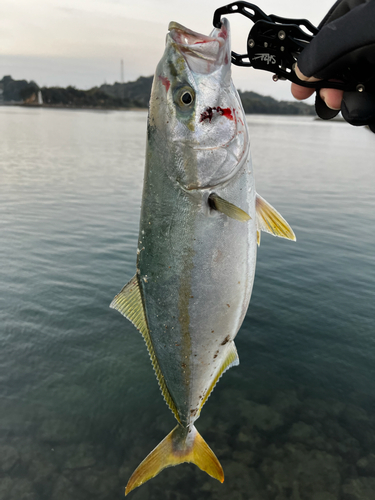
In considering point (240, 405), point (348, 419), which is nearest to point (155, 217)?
point (240, 405)

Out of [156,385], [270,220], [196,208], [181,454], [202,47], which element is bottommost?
[156,385]

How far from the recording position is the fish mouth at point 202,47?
267 cm

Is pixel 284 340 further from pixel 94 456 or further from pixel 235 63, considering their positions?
pixel 235 63

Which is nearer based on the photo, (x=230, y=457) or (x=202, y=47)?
(x=202, y=47)

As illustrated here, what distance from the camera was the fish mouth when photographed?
2.67 metres

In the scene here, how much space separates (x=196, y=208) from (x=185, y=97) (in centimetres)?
78

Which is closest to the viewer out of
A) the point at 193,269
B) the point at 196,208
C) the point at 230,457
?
the point at 196,208

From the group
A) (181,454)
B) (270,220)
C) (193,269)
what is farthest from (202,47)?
(181,454)

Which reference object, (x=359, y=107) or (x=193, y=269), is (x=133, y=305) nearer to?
(x=193, y=269)

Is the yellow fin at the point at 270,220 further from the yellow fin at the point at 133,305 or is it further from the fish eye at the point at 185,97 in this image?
the yellow fin at the point at 133,305

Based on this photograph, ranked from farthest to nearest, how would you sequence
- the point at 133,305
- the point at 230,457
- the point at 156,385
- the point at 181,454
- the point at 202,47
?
the point at 156,385
the point at 230,457
the point at 181,454
the point at 133,305
the point at 202,47

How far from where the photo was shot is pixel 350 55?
2830 millimetres

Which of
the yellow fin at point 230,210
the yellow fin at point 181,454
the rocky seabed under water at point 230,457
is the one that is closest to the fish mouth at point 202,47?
the yellow fin at point 230,210

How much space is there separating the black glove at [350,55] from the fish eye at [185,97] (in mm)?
950
